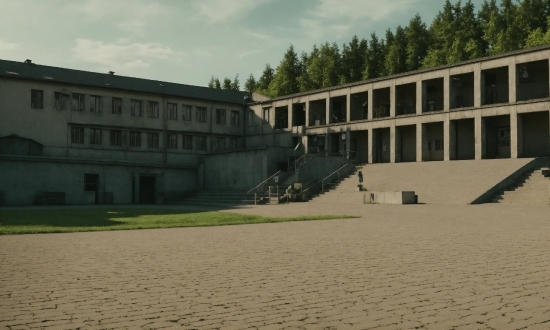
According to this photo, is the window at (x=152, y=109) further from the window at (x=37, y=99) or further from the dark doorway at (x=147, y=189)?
the window at (x=37, y=99)

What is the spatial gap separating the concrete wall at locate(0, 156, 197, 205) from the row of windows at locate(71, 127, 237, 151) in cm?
499

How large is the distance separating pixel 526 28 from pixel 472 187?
42.5 m

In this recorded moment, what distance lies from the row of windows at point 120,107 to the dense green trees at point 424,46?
Answer: 2893 cm

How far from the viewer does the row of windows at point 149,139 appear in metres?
51.0

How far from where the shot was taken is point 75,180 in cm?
4503

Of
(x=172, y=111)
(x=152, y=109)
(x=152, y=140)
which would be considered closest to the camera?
(x=152, y=140)

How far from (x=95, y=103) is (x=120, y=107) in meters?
2.44

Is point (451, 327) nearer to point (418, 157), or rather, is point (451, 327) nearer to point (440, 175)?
point (440, 175)

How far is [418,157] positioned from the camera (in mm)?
49625

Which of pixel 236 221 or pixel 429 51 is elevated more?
pixel 429 51

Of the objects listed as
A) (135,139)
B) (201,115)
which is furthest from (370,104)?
(135,139)

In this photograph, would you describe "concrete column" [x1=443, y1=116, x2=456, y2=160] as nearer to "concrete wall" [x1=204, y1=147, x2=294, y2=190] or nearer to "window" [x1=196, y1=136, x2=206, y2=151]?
"concrete wall" [x1=204, y1=147, x2=294, y2=190]

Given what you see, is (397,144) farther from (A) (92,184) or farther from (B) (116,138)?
(A) (92,184)

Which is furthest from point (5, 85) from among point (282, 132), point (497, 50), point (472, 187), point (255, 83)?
point (255, 83)
